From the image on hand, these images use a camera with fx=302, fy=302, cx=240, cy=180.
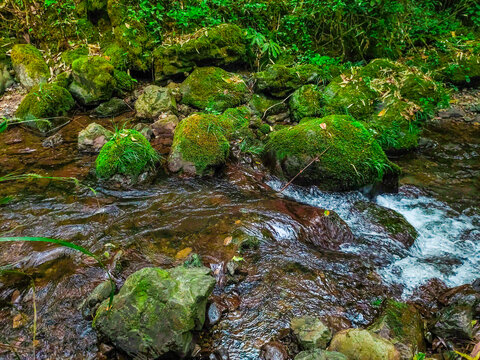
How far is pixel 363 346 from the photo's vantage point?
210 cm

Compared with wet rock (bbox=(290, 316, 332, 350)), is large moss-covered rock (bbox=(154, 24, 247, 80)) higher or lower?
higher

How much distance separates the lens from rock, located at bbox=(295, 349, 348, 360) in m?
1.98

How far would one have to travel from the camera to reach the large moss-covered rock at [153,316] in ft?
6.81

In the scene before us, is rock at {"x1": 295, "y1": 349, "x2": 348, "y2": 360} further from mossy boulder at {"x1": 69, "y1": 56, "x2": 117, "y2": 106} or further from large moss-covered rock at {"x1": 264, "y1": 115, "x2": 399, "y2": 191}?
mossy boulder at {"x1": 69, "y1": 56, "x2": 117, "y2": 106}

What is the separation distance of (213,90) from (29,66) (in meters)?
4.38

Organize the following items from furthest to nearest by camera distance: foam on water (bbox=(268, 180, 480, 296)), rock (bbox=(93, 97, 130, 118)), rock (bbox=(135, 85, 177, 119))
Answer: rock (bbox=(93, 97, 130, 118)), rock (bbox=(135, 85, 177, 119)), foam on water (bbox=(268, 180, 480, 296))

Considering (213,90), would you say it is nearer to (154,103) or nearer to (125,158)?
(154,103)

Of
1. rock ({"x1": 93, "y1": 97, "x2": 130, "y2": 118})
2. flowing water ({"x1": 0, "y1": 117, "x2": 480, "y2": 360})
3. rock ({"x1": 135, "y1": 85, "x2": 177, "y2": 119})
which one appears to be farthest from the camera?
rock ({"x1": 93, "y1": 97, "x2": 130, "y2": 118})

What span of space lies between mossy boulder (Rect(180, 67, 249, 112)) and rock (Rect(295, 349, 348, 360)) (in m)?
4.91

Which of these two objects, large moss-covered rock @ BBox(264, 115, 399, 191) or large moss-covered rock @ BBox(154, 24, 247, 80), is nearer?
large moss-covered rock @ BBox(264, 115, 399, 191)

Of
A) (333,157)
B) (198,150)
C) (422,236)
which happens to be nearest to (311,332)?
(422,236)

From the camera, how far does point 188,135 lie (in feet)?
15.5

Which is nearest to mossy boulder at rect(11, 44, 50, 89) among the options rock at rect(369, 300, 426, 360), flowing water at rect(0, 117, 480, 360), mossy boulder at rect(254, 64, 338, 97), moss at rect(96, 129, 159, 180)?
flowing water at rect(0, 117, 480, 360)

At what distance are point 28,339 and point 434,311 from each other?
336cm
